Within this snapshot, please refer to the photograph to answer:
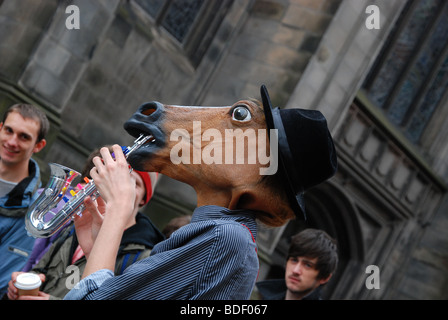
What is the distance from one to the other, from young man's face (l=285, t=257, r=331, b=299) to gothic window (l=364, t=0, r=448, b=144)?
7.09 m

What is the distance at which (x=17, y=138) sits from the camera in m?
3.24

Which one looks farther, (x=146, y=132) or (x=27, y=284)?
(x=27, y=284)

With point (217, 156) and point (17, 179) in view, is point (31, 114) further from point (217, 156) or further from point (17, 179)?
point (217, 156)

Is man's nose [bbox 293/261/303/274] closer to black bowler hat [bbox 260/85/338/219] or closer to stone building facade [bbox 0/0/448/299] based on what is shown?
black bowler hat [bbox 260/85/338/219]

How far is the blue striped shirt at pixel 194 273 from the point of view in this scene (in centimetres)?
141

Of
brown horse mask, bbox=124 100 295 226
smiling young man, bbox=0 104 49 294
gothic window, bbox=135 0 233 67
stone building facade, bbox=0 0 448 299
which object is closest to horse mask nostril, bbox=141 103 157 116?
brown horse mask, bbox=124 100 295 226

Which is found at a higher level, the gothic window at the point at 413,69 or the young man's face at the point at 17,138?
the gothic window at the point at 413,69

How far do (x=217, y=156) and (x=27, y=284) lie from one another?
94cm

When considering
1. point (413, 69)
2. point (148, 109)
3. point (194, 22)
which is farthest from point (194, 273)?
point (413, 69)

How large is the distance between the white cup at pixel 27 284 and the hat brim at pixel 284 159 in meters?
1.04

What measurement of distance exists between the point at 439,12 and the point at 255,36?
4.64 m

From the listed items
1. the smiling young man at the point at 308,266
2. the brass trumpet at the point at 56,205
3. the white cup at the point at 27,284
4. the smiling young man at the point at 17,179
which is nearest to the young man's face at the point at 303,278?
the smiling young man at the point at 308,266
